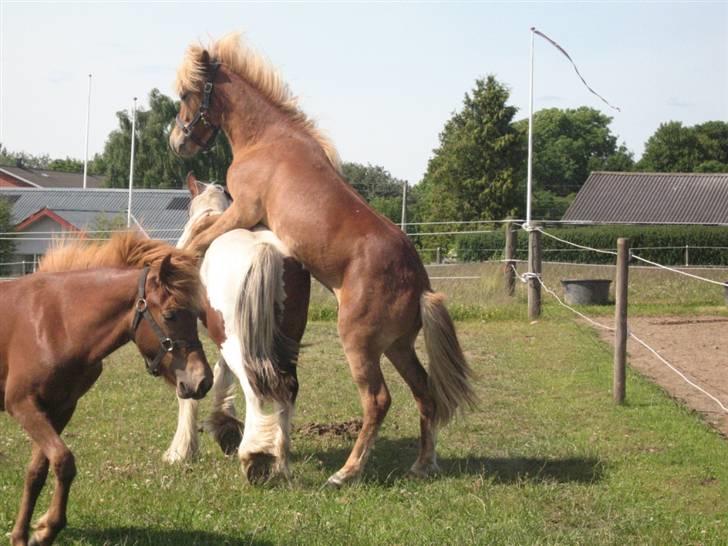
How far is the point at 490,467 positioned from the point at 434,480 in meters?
0.57

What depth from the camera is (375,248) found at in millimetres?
5832

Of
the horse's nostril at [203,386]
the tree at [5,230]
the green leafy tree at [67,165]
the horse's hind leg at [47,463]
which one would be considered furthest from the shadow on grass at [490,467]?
the green leafy tree at [67,165]

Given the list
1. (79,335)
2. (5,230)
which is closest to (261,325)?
(79,335)

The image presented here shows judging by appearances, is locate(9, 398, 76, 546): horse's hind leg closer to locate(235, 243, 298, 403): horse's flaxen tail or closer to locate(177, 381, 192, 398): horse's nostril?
locate(177, 381, 192, 398): horse's nostril

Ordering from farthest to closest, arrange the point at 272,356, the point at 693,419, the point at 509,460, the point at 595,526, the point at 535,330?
1. the point at 535,330
2. the point at 693,419
3. the point at 509,460
4. the point at 272,356
5. the point at 595,526

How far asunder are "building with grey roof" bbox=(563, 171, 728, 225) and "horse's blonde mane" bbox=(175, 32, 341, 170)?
3856 centimetres

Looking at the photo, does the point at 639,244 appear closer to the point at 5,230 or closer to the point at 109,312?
the point at 5,230

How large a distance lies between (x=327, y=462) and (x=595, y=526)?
2.16 meters

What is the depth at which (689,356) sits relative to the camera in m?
10.6

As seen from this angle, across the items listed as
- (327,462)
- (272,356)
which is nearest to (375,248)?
(272,356)

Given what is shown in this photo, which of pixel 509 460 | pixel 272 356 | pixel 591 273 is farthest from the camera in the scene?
pixel 591 273

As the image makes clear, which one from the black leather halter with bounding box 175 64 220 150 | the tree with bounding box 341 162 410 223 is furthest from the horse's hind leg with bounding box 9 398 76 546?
the tree with bounding box 341 162 410 223

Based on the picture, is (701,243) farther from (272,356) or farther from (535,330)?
(272,356)

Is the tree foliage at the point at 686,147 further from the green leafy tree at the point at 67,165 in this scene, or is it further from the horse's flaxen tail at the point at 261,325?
the horse's flaxen tail at the point at 261,325
